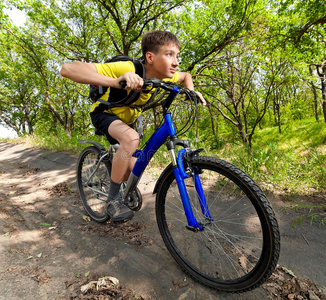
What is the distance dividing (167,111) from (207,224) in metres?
1.07

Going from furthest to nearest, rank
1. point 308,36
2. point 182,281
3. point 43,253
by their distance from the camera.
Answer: point 308,36 → point 43,253 → point 182,281

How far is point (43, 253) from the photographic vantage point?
2.05 m

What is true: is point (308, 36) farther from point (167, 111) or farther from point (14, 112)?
point (14, 112)

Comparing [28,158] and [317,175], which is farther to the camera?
[28,158]

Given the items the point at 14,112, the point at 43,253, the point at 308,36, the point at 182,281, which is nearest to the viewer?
the point at 182,281

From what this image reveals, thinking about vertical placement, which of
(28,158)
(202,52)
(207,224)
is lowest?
(28,158)

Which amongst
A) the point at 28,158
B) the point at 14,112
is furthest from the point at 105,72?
the point at 14,112

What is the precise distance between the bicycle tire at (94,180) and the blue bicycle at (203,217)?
2 cm

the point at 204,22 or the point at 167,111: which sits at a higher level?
the point at 204,22

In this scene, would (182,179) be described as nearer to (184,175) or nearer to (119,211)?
(184,175)

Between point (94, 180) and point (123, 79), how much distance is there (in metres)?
1.89

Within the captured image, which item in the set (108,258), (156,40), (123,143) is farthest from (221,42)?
(108,258)

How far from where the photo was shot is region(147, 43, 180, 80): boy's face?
1883 mm

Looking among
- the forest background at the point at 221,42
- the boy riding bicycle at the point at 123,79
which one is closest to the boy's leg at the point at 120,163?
the boy riding bicycle at the point at 123,79
